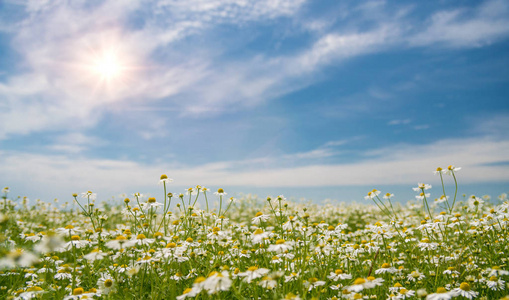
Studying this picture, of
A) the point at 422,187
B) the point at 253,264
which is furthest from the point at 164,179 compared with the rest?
the point at 422,187

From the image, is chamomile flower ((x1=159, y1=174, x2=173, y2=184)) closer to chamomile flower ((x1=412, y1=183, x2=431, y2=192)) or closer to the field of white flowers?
the field of white flowers

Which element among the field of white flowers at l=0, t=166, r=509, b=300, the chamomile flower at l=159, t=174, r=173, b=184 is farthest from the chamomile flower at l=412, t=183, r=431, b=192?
the chamomile flower at l=159, t=174, r=173, b=184

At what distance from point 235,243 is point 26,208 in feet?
41.1

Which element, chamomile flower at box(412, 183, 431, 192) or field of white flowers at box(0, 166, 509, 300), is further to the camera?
chamomile flower at box(412, 183, 431, 192)

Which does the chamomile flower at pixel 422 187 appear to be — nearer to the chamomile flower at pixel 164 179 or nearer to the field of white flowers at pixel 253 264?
the field of white flowers at pixel 253 264

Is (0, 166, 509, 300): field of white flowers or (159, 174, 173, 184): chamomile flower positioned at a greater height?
(159, 174, 173, 184): chamomile flower

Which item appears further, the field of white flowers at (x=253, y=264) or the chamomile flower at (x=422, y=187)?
the chamomile flower at (x=422, y=187)

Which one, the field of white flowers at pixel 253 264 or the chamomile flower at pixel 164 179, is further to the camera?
the chamomile flower at pixel 164 179

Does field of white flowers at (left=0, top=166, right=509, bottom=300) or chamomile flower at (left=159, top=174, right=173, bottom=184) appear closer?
field of white flowers at (left=0, top=166, right=509, bottom=300)

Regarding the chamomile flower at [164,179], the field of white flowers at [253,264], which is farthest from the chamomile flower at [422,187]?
the chamomile flower at [164,179]

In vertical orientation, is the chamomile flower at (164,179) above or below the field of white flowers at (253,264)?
above

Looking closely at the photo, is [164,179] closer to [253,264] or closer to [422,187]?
[253,264]

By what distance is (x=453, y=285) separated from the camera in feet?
14.8

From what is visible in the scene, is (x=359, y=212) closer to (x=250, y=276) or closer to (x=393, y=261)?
(x=393, y=261)
